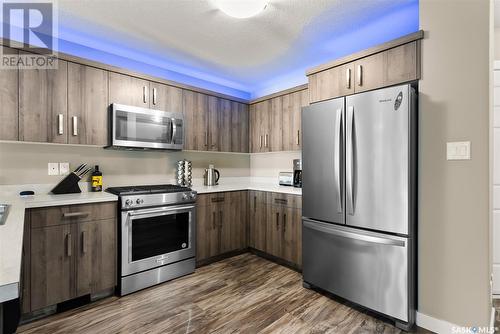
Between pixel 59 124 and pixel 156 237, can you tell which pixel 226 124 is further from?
pixel 59 124

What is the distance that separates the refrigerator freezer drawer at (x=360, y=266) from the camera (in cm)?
185

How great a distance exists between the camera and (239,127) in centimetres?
383

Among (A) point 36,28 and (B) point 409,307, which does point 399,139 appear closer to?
(B) point 409,307

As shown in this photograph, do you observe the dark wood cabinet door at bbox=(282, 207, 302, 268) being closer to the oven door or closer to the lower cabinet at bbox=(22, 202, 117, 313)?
the oven door

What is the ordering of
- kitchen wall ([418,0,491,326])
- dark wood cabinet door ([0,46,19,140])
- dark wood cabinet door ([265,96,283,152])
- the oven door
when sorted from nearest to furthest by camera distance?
kitchen wall ([418,0,491,326])
dark wood cabinet door ([0,46,19,140])
the oven door
dark wood cabinet door ([265,96,283,152])

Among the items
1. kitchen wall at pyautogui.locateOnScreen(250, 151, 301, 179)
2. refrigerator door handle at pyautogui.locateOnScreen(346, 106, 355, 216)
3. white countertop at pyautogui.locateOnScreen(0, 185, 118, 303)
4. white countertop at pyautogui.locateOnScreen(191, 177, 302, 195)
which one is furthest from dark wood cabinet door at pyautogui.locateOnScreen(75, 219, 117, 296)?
kitchen wall at pyautogui.locateOnScreen(250, 151, 301, 179)

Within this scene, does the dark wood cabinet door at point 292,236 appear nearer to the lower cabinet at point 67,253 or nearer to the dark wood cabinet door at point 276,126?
the dark wood cabinet door at point 276,126

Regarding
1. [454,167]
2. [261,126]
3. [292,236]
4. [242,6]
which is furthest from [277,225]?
[242,6]

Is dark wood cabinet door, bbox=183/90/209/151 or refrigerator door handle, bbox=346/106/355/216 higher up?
dark wood cabinet door, bbox=183/90/209/151

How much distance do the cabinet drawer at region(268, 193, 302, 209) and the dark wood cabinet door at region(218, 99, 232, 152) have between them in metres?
1.06

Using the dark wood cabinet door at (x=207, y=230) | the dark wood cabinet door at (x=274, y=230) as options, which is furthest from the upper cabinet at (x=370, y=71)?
the dark wood cabinet door at (x=207, y=230)

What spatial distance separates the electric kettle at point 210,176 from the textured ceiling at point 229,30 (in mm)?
1419

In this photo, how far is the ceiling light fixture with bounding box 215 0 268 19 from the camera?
185 cm

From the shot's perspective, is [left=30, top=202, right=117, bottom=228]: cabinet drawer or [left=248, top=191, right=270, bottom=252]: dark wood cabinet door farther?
[left=248, top=191, right=270, bottom=252]: dark wood cabinet door
